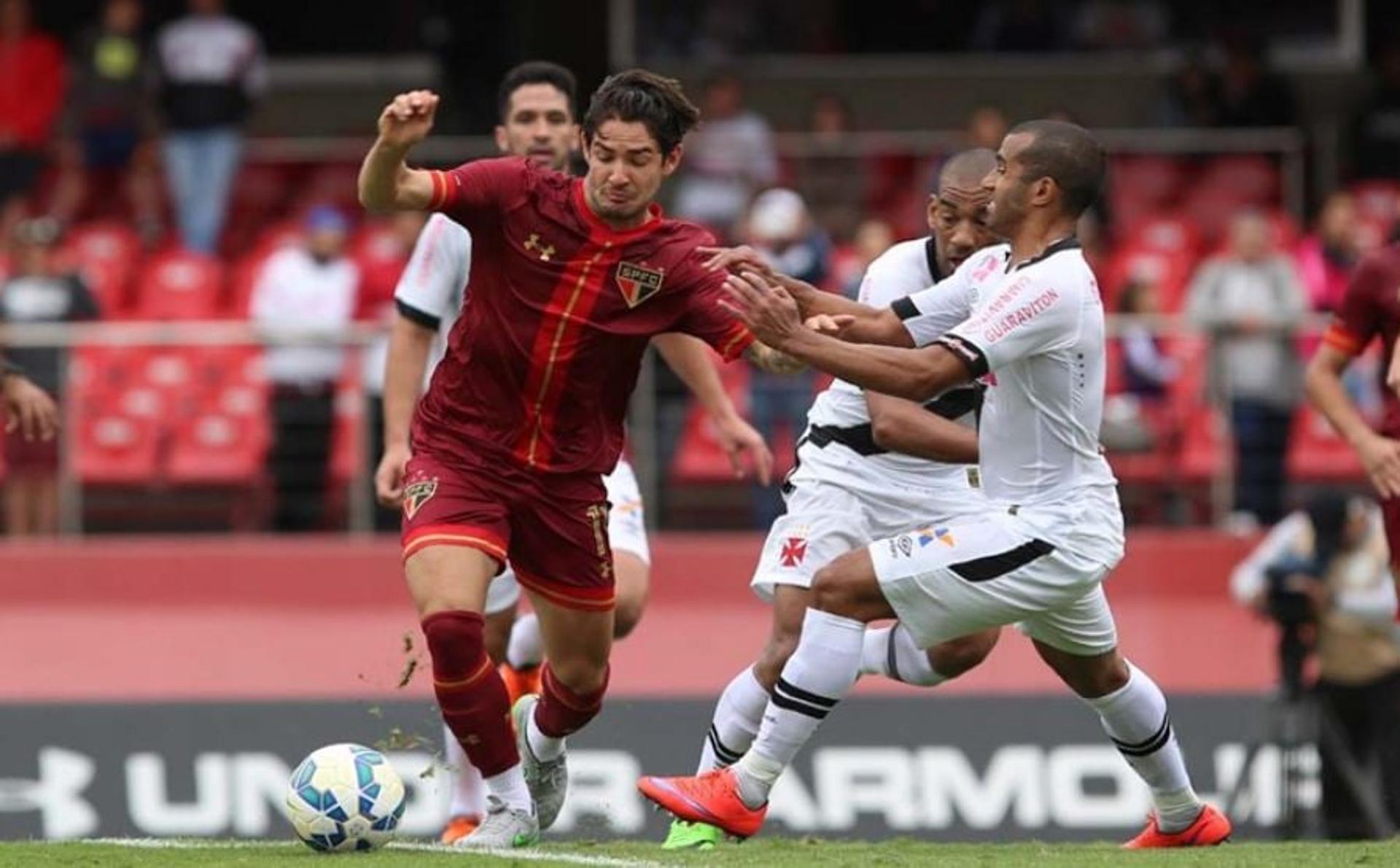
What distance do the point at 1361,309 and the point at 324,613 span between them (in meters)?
7.58

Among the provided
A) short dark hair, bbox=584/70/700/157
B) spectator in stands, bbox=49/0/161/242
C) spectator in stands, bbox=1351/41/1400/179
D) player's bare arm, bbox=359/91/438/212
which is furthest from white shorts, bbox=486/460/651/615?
spectator in stands, bbox=1351/41/1400/179

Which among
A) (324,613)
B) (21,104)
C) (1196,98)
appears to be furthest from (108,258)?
(1196,98)

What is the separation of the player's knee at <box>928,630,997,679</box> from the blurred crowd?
5.95m

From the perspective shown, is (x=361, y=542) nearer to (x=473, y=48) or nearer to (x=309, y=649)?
(x=309, y=649)

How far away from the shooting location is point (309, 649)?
51.0 feet

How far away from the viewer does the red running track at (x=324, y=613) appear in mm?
15289

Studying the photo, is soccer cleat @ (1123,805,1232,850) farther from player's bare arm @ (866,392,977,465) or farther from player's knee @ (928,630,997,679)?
player's bare arm @ (866,392,977,465)

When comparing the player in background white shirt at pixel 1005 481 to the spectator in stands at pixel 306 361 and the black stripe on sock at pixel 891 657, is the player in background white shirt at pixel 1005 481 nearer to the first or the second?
the black stripe on sock at pixel 891 657

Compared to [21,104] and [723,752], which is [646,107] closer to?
[723,752]

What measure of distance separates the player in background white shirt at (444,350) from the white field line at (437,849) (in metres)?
0.81

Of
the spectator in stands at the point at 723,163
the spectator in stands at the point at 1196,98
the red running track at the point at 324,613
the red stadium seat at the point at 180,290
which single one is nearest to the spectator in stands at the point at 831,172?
the spectator in stands at the point at 723,163

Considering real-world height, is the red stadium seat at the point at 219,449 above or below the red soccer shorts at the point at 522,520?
below

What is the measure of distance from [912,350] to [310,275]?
8786 mm

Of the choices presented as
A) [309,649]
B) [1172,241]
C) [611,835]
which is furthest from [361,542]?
[1172,241]
